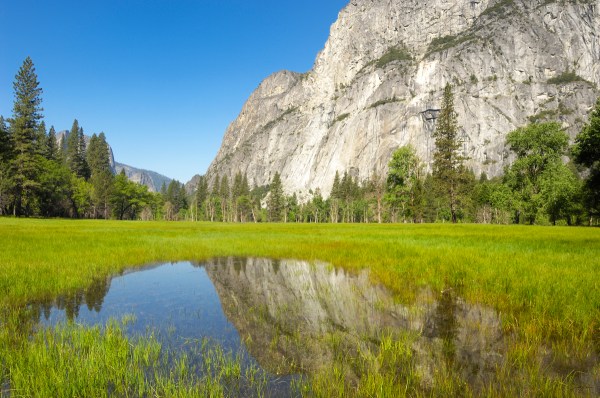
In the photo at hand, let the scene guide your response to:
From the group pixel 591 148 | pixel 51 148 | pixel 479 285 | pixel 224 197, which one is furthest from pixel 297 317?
pixel 224 197

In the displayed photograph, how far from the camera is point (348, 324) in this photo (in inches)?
215

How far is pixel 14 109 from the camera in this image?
53688mm

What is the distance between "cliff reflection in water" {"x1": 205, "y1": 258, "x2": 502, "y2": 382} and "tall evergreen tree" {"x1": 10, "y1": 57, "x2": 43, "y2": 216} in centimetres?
6222

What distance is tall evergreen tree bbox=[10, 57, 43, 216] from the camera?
5134 cm

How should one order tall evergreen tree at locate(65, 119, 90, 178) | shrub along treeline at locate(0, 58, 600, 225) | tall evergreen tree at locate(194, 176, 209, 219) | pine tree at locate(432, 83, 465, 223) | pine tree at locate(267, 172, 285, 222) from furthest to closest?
tall evergreen tree at locate(194, 176, 209, 219) → pine tree at locate(267, 172, 285, 222) → tall evergreen tree at locate(65, 119, 90, 178) → pine tree at locate(432, 83, 465, 223) → shrub along treeline at locate(0, 58, 600, 225)

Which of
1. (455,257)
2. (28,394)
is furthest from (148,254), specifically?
(455,257)

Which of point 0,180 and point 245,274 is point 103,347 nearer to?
point 245,274

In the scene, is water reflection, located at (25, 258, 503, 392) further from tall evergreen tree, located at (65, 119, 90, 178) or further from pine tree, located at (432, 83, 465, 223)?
tall evergreen tree, located at (65, 119, 90, 178)

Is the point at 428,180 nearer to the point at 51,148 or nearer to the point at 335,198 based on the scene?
the point at 335,198

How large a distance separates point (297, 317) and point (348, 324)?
1083 mm

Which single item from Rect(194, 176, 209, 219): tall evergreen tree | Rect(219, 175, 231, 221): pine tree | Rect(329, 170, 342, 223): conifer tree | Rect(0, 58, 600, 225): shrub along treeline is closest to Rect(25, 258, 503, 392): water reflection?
Rect(0, 58, 600, 225): shrub along treeline

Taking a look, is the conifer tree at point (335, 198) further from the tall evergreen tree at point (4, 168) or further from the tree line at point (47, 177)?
the tall evergreen tree at point (4, 168)

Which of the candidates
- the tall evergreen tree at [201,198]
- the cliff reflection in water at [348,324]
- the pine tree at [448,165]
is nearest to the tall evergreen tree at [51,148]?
the tall evergreen tree at [201,198]

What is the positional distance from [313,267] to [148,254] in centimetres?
848
